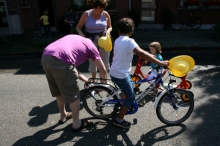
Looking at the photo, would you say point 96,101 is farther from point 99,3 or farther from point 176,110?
point 99,3

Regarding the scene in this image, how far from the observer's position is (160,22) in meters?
12.3

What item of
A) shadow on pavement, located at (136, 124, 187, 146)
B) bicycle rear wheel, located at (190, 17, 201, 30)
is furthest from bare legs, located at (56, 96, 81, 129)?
bicycle rear wheel, located at (190, 17, 201, 30)

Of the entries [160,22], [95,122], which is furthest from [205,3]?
[95,122]

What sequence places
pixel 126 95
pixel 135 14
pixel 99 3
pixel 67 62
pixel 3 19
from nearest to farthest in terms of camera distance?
1. pixel 67 62
2. pixel 126 95
3. pixel 99 3
4. pixel 135 14
5. pixel 3 19

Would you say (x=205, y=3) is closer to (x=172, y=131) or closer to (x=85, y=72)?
(x=85, y=72)

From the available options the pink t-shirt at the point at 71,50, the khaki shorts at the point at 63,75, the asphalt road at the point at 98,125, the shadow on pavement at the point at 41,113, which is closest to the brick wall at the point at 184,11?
the asphalt road at the point at 98,125

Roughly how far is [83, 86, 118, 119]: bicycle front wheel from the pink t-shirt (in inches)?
24.9

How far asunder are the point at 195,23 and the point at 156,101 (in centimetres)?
1031

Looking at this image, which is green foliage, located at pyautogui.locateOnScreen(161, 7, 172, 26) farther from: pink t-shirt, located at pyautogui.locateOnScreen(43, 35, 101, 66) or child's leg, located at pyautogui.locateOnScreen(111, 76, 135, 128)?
pink t-shirt, located at pyautogui.locateOnScreen(43, 35, 101, 66)

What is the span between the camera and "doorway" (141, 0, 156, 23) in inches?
490

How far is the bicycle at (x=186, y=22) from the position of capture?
11742 millimetres

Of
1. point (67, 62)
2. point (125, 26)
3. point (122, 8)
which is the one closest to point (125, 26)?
point (125, 26)

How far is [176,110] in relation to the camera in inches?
131

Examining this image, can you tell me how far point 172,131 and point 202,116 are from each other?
0.73 m
